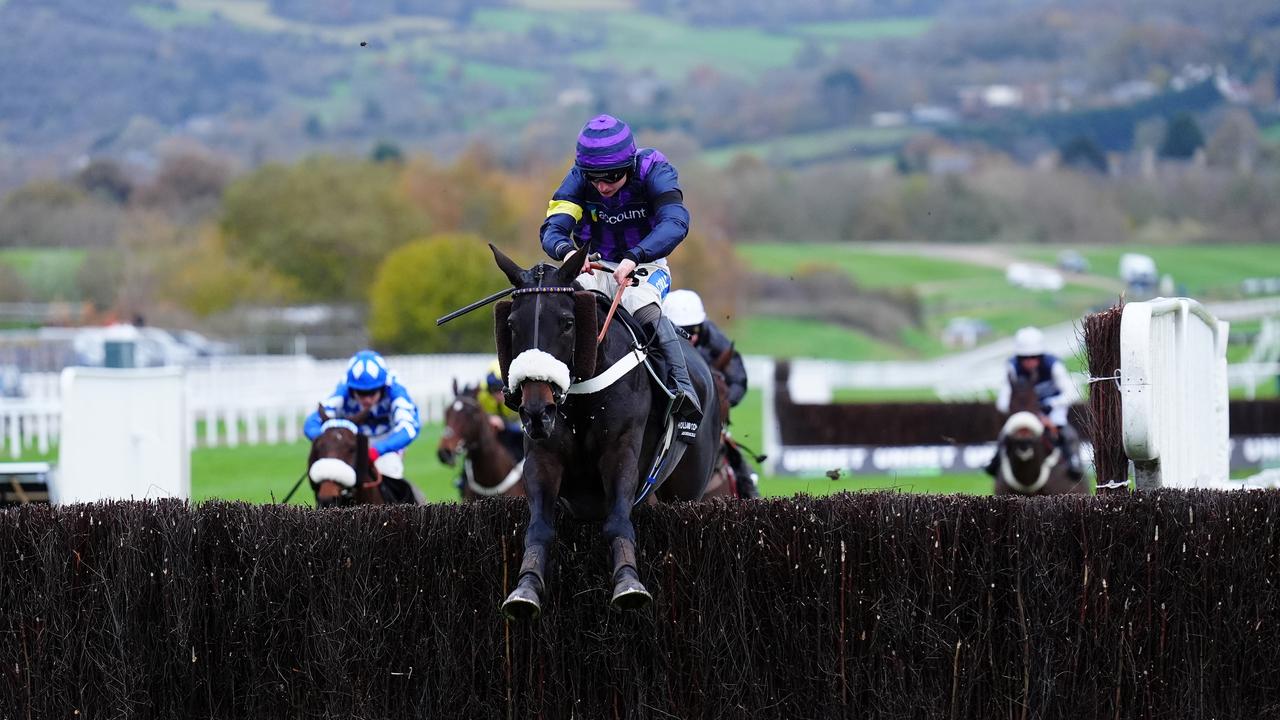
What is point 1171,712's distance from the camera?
22.1 feet

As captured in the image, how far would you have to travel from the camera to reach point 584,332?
6602 mm

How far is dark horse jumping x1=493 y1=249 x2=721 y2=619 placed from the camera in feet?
20.7

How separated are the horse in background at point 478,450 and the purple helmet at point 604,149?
4598 millimetres

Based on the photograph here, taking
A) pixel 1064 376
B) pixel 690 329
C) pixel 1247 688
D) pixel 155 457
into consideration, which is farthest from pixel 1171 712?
pixel 155 457

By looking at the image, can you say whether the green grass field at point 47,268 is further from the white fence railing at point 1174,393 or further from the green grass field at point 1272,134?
the green grass field at point 1272,134

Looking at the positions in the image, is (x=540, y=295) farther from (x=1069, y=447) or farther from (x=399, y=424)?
(x=1069, y=447)

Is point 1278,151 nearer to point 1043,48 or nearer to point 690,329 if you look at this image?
point 1043,48

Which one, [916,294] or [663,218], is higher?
[916,294]

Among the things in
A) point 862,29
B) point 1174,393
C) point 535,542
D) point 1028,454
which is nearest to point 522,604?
point 535,542

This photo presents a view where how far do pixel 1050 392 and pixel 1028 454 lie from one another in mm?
681

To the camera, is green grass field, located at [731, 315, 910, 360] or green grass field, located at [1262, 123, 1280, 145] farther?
green grass field, located at [1262, 123, 1280, 145]

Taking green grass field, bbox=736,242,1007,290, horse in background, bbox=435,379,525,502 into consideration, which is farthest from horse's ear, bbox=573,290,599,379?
green grass field, bbox=736,242,1007,290

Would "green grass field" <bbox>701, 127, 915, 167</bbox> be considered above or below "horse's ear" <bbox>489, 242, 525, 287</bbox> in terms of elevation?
above

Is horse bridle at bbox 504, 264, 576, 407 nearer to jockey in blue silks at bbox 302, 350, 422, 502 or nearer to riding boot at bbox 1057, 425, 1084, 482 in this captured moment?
jockey in blue silks at bbox 302, 350, 422, 502
